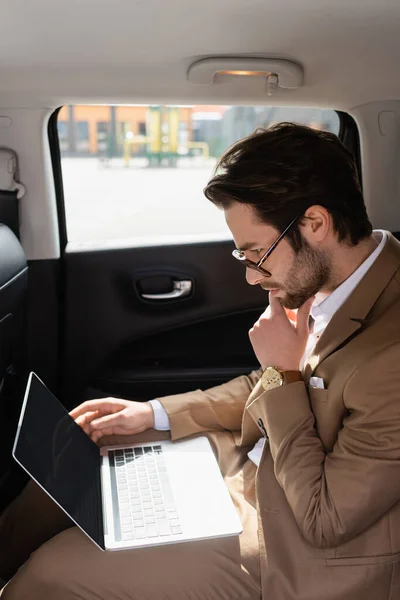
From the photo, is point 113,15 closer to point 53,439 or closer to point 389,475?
point 53,439

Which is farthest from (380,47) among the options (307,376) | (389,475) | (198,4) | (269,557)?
(269,557)

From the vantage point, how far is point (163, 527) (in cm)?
139

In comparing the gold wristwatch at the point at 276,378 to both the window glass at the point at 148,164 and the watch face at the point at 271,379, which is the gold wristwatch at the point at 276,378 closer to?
the watch face at the point at 271,379

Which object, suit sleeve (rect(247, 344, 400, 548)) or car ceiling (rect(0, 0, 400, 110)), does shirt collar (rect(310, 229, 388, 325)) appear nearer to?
suit sleeve (rect(247, 344, 400, 548))

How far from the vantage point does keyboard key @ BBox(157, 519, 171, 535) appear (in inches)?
53.9

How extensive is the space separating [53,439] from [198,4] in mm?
940

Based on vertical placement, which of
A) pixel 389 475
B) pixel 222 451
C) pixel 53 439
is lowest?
pixel 222 451

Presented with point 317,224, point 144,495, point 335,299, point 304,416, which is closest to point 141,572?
point 144,495

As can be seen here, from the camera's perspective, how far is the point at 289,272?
1.44 m

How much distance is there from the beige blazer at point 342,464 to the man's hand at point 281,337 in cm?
4

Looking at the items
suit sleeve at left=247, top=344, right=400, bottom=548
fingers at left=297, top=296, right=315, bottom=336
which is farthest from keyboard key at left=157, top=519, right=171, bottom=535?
fingers at left=297, top=296, right=315, bottom=336

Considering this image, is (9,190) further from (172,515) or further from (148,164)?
(172,515)

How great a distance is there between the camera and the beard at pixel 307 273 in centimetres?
141

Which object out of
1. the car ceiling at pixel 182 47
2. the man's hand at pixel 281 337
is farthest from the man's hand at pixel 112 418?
the car ceiling at pixel 182 47
